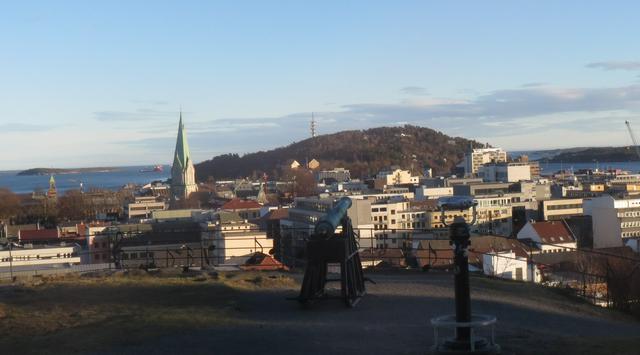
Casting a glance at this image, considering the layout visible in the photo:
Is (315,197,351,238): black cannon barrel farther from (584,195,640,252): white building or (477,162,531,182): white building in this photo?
(477,162,531,182): white building

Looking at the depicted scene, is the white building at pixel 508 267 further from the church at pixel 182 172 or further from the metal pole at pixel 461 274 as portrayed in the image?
the church at pixel 182 172

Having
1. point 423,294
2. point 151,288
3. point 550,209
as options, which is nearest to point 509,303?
point 423,294

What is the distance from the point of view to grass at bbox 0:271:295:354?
336 inches

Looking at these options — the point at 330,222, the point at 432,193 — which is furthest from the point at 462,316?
the point at 432,193

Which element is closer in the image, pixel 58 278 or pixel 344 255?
pixel 344 255

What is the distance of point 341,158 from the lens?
157 meters

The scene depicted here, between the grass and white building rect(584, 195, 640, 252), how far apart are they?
2992 centimetres

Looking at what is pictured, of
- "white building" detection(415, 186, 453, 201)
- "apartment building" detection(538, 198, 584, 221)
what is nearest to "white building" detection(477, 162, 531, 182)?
"white building" detection(415, 186, 453, 201)

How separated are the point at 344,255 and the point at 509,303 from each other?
2229 millimetres

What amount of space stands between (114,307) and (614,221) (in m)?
41.8

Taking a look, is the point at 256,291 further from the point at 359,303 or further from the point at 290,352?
the point at 290,352

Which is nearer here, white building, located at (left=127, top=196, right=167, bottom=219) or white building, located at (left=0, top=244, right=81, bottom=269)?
white building, located at (left=0, top=244, right=81, bottom=269)

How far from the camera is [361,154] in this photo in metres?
154

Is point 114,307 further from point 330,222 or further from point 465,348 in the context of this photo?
point 465,348
